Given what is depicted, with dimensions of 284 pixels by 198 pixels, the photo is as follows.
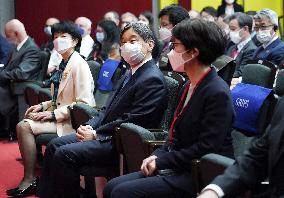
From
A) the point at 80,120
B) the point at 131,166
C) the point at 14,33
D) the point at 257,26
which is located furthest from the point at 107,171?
the point at 14,33

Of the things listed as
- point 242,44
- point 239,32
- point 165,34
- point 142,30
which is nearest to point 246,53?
point 242,44

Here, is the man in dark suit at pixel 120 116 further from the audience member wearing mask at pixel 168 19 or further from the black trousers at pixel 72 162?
the audience member wearing mask at pixel 168 19

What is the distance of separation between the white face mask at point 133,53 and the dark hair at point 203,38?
32.8 inches

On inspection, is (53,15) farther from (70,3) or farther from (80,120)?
(80,120)

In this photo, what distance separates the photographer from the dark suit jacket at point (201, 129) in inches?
111

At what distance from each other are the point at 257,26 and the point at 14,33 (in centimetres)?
280

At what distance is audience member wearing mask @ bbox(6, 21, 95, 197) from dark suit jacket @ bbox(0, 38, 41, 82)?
173cm

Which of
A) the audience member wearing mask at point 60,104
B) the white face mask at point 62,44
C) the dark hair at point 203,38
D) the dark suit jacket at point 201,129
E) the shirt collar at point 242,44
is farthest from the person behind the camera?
the shirt collar at point 242,44

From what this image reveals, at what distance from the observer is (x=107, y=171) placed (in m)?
3.73

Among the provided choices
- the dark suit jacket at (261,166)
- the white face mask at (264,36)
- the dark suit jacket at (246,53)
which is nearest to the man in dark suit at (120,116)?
the dark suit jacket at (261,166)

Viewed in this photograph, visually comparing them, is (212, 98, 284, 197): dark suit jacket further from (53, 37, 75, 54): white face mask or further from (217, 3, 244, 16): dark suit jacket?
(217, 3, 244, 16): dark suit jacket

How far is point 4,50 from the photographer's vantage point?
7652 mm

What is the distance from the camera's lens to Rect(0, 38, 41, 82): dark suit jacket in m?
6.57

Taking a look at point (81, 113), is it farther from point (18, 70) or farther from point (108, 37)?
point (108, 37)
